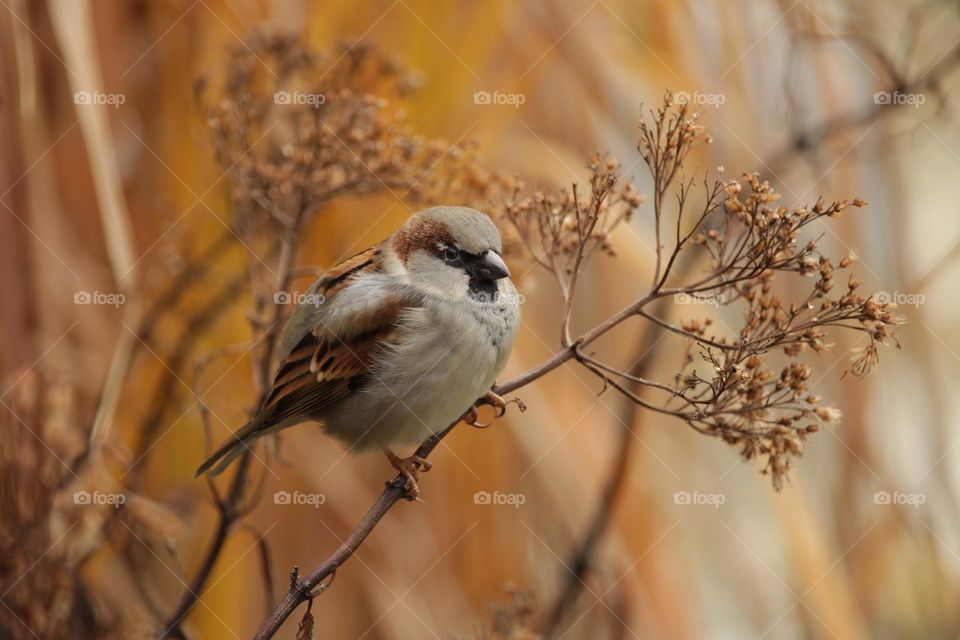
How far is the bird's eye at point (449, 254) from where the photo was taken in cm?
243

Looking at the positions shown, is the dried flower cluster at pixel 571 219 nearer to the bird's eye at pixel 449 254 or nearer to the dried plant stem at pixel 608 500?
the bird's eye at pixel 449 254

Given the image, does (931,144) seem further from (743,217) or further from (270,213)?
(270,213)

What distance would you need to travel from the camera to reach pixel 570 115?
10.9ft

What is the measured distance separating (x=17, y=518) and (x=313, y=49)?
5.07 feet

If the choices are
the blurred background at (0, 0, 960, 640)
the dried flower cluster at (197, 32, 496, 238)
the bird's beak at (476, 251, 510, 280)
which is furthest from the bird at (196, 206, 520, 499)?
the blurred background at (0, 0, 960, 640)

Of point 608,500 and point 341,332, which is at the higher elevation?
point 341,332

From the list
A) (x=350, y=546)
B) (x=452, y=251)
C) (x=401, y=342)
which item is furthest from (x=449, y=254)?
(x=350, y=546)

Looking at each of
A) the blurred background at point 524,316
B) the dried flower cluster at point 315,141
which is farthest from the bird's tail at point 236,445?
the dried flower cluster at point 315,141

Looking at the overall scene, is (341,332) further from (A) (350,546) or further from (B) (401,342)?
(A) (350,546)

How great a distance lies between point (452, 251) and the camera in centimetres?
243

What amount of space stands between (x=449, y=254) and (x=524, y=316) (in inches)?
Result: 29.5

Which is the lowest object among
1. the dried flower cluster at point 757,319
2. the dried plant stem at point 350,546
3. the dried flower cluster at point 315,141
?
the dried plant stem at point 350,546

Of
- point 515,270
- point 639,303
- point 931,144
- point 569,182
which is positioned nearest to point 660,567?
point 515,270

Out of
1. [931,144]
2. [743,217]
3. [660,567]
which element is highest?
[931,144]
